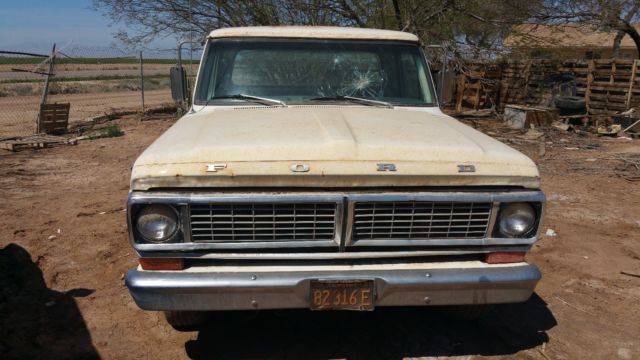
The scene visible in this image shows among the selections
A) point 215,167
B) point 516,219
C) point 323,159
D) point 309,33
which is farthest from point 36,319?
point 516,219

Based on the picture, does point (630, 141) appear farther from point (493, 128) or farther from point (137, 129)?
point (137, 129)

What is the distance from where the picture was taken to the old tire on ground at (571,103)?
14758mm

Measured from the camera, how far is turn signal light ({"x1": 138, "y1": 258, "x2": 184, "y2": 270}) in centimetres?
262

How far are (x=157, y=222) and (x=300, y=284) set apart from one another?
78cm

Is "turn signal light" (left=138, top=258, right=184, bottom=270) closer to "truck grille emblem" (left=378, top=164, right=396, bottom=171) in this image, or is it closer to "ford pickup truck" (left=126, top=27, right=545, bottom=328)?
"ford pickup truck" (left=126, top=27, right=545, bottom=328)

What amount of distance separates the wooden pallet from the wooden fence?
9.48 metres

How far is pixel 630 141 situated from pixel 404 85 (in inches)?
400

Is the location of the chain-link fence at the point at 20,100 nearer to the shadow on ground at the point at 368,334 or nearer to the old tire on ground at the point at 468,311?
the shadow on ground at the point at 368,334

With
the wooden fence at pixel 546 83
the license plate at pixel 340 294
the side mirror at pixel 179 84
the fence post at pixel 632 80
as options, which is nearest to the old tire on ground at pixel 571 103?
the wooden fence at pixel 546 83

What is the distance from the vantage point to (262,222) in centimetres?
258

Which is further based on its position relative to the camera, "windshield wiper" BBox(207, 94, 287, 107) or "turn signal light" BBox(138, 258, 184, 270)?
"windshield wiper" BBox(207, 94, 287, 107)

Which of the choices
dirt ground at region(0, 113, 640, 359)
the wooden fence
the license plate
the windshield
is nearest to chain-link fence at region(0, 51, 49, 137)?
dirt ground at region(0, 113, 640, 359)

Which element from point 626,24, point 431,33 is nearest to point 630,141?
point 431,33

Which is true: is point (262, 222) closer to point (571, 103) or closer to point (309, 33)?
point (309, 33)
